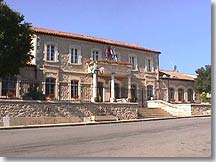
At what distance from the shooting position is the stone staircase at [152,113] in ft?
78.5

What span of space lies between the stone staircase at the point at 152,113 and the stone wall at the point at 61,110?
1350 millimetres

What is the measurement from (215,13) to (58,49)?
18609 millimetres

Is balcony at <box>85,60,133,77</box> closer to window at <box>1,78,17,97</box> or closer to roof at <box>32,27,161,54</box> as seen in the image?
roof at <box>32,27,161,54</box>

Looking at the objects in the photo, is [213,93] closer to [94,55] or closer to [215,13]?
[215,13]

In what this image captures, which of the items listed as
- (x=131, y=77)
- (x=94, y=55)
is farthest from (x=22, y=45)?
(x=131, y=77)

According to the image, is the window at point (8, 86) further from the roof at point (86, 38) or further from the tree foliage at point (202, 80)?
the tree foliage at point (202, 80)

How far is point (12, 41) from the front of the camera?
17250 millimetres

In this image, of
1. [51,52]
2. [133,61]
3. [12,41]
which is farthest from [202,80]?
[12,41]

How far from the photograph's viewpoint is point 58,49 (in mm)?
24609

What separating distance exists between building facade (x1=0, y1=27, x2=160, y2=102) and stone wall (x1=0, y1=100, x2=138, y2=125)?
2.66 meters

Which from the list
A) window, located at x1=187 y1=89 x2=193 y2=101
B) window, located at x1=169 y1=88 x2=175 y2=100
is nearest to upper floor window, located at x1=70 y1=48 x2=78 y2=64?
window, located at x1=169 y1=88 x2=175 y2=100

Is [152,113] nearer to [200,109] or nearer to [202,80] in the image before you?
[200,109]

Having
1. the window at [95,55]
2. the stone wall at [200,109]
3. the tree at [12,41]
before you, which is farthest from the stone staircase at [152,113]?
the tree at [12,41]

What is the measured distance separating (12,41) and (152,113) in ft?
38.4
